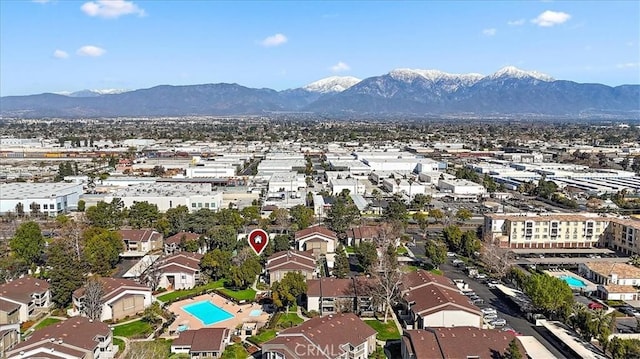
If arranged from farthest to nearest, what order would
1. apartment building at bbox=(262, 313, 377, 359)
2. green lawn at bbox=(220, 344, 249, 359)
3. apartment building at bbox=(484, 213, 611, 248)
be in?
1. apartment building at bbox=(484, 213, 611, 248)
2. green lawn at bbox=(220, 344, 249, 359)
3. apartment building at bbox=(262, 313, 377, 359)

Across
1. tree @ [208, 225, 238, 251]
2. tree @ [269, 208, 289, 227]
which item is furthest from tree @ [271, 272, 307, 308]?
tree @ [269, 208, 289, 227]

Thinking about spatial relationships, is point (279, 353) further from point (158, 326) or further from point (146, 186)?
point (146, 186)

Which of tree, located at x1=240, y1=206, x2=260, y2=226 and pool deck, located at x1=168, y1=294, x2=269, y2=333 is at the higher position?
tree, located at x1=240, y1=206, x2=260, y2=226

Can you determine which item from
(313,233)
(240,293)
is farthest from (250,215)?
(240,293)

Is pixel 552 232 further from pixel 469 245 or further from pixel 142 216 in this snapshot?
pixel 142 216

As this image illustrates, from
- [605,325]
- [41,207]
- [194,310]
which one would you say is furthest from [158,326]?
[41,207]

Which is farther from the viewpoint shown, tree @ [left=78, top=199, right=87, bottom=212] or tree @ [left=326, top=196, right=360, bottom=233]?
tree @ [left=78, top=199, right=87, bottom=212]

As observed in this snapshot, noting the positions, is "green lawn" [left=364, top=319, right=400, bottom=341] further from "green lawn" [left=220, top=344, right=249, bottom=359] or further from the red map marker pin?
the red map marker pin
